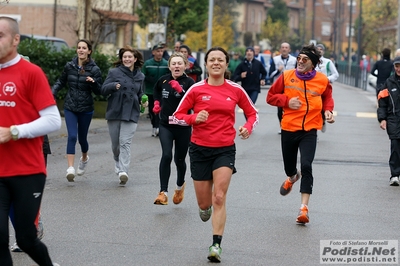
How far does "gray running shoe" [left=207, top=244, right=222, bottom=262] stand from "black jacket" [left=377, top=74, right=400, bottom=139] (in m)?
5.75

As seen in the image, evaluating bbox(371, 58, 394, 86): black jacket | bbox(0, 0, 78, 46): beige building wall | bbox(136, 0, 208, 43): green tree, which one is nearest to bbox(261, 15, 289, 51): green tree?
bbox(136, 0, 208, 43): green tree

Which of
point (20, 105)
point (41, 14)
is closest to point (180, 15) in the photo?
point (41, 14)

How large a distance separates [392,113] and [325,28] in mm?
127037

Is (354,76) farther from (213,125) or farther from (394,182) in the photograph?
(213,125)

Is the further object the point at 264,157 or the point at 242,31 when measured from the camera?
the point at 242,31

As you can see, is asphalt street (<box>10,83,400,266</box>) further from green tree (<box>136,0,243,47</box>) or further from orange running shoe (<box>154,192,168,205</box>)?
green tree (<box>136,0,243,47</box>)

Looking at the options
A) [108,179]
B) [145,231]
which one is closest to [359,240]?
[145,231]

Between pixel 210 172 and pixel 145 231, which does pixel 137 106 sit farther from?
pixel 210 172

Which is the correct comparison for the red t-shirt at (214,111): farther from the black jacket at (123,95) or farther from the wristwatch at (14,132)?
the black jacket at (123,95)

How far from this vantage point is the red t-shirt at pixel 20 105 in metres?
5.62

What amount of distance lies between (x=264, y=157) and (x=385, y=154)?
249 centimetres

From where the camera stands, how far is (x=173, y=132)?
33.4 ft

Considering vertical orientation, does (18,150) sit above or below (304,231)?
above

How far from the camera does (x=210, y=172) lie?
778cm
